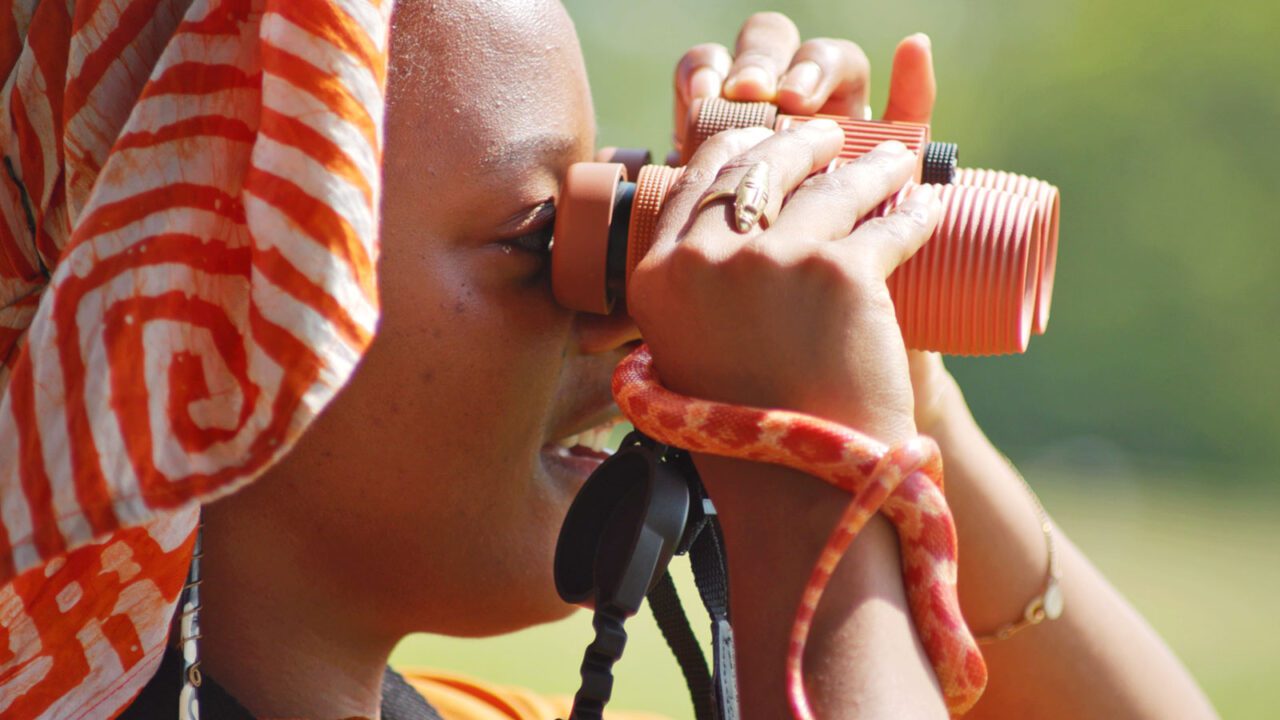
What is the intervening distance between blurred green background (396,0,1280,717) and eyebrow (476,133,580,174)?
622cm

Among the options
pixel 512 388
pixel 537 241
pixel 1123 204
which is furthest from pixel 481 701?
pixel 1123 204

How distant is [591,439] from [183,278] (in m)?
0.69

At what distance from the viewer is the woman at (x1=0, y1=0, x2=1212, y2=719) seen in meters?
1.12

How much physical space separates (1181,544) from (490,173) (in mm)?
6515

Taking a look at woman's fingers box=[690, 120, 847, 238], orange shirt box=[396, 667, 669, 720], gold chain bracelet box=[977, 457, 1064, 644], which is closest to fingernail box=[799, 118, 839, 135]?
woman's fingers box=[690, 120, 847, 238]

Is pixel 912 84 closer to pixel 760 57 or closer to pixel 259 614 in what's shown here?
pixel 760 57

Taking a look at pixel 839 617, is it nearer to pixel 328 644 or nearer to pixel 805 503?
pixel 805 503

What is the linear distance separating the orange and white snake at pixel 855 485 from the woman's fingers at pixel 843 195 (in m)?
0.16

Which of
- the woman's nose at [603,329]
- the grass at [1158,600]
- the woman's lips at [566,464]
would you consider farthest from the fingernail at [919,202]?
the grass at [1158,600]

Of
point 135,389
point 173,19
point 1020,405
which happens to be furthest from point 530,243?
point 1020,405

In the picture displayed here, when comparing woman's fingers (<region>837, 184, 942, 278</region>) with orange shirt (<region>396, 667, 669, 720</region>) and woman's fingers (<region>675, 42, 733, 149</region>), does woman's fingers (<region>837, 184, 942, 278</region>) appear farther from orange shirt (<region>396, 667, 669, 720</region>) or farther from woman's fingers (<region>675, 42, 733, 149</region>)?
orange shirt (<region>396, 667, 669, 720</region>)

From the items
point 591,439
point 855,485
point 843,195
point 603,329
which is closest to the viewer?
point 855,485

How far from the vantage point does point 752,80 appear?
1.69 metres

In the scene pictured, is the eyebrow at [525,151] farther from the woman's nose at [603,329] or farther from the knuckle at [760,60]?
the knuckle at [760,60]
